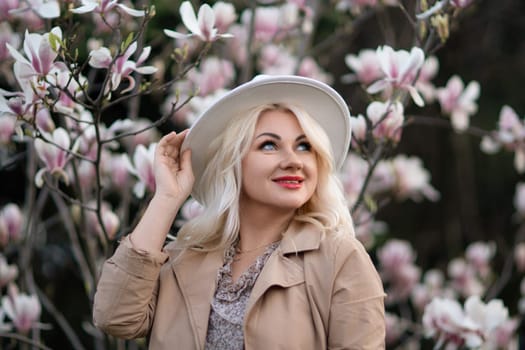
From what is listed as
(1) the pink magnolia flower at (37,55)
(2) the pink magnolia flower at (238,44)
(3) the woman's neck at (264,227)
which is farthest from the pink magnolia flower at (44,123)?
(2) the pink magnolia flower at (238,44)

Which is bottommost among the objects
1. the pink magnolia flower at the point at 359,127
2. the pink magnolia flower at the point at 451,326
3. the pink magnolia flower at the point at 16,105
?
the pink magnolia flower at the point at 451,326

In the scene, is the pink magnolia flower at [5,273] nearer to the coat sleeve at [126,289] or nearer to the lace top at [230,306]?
the coat sleeve at [126,289]

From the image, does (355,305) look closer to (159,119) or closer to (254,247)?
(254,247)

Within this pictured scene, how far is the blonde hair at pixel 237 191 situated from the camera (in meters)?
1.95

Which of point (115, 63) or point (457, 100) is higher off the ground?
point (115, 63)

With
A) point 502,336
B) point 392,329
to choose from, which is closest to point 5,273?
point 392,329

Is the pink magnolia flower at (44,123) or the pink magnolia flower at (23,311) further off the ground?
the pink magnolia flower at (44,123)

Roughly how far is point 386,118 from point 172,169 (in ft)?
2.43

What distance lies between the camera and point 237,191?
1.98m

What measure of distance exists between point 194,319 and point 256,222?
0.98 ft

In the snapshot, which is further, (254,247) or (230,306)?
(254,247)

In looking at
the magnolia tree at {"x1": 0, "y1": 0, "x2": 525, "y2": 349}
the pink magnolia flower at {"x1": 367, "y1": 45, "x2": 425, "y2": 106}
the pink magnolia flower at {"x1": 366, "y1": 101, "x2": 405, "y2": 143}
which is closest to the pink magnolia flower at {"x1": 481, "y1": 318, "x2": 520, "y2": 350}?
the magnolia tree at {"x1": 0, "y1": 0, "x2": 525, "y2": 349}

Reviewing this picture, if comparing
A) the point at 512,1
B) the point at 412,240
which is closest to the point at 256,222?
the point at 412,240

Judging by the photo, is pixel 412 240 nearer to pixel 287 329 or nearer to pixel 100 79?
pixel 100 79
